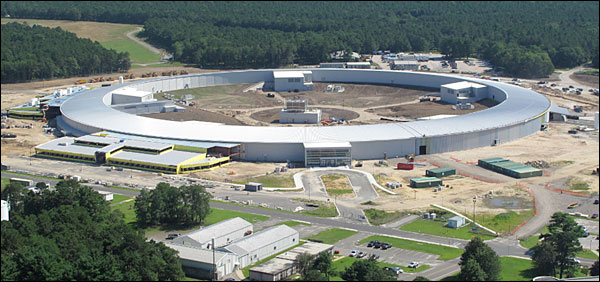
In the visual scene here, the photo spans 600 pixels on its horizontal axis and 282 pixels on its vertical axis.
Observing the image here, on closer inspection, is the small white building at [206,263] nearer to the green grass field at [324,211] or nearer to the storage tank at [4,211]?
the storage tank at [4,211]

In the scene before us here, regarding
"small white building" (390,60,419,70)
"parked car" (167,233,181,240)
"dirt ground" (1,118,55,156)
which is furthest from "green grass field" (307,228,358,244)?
"small white building" (390,60,419,70)

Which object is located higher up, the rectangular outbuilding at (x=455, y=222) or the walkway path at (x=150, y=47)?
the walkway path at (x=150, y=47)

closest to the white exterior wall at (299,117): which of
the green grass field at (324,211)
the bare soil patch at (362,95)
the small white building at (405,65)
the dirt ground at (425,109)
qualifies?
the dirt ground at (425,109)

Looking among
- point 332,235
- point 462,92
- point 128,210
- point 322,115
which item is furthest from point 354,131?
point 462,92

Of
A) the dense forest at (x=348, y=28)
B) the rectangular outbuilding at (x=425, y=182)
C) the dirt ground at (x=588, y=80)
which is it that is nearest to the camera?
the rectangular outbuilding at (x=425, y=182)

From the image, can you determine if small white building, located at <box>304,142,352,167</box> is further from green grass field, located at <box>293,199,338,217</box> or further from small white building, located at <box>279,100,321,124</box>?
small white building, located at <box>279,100,321,124</box>

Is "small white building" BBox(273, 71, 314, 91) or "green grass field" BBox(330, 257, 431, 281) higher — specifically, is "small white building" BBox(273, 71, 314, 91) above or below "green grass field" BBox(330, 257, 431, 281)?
above

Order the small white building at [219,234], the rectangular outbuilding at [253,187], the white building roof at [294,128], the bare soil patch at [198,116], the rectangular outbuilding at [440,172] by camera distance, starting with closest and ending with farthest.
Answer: the small white building at [219,234]
the rectangular outbuilding at [253,187]
the rectangular outbuilding at [440,172]
the white building roof at [294,128]
the bare soil patch at [198,116]
